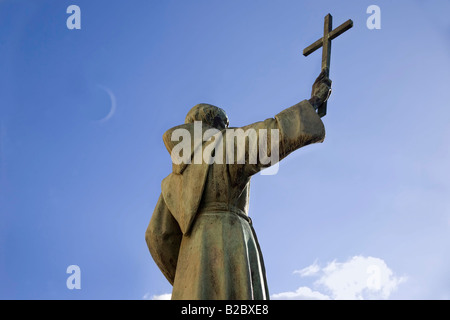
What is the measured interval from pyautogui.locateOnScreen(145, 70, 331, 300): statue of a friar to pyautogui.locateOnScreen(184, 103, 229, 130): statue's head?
0.01 meters

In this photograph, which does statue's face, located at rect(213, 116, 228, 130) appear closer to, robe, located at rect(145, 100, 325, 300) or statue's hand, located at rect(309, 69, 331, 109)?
robe, located at rect(145, 100, 325, 300)

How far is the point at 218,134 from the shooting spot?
5727mm

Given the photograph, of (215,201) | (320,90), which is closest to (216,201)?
(215,201)

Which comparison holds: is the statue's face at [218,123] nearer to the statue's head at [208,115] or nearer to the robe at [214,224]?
the statue's head at [208,115]

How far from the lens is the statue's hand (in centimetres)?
572

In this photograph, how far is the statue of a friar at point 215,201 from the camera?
503cm

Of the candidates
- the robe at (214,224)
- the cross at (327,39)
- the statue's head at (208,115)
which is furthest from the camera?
the cross at (327,39)

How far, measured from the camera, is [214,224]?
208 inches

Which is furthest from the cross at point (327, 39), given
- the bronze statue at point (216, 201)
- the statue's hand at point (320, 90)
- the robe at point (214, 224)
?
the robe at point (214, 224)

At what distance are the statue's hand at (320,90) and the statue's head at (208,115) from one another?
1.03 metres

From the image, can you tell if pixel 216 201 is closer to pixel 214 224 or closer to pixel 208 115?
pixel 214 224

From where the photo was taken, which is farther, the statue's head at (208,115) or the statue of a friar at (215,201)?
the statue's head at (208,115)

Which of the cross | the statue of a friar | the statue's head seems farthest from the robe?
the cross

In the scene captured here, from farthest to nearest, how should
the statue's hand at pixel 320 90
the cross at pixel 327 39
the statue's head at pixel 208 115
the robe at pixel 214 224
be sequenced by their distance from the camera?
the cross at pixel 327 39
the statue's head at pixel 208 115
the statue's hand at pixel 320 90
the robe at pixel 214 224
